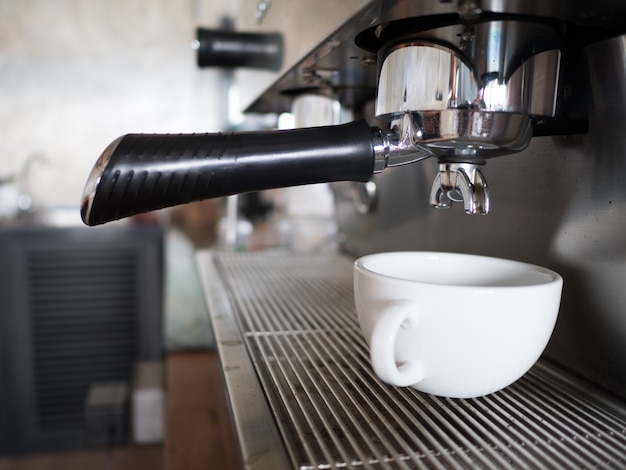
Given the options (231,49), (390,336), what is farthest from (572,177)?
(231,49)

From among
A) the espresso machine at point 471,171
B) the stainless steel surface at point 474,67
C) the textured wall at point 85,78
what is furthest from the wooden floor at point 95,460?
the stainless steel surface at point 474,67

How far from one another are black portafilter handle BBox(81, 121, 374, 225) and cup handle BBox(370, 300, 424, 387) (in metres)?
0.10

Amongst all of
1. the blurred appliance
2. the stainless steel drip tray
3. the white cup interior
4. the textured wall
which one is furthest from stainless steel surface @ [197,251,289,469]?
the textured wall

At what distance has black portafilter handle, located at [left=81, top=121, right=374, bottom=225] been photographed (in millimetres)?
300

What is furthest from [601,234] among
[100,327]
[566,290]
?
[100,327]

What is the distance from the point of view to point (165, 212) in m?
1.94

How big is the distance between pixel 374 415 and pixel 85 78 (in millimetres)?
1825

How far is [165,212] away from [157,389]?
878 millimetres

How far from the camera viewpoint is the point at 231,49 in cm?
76

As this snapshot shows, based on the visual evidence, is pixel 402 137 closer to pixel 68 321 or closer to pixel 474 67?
pixel 474 67

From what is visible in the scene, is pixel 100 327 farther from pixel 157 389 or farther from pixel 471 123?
pixel 471 123

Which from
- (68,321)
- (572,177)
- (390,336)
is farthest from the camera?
(68,321)

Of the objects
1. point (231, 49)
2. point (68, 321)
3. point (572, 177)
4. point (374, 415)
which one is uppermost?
point (231, 49)

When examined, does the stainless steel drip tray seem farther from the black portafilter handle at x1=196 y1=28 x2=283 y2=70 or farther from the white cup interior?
the black portafilter handle at x1=196 y1=28 x2=283 y2=70
